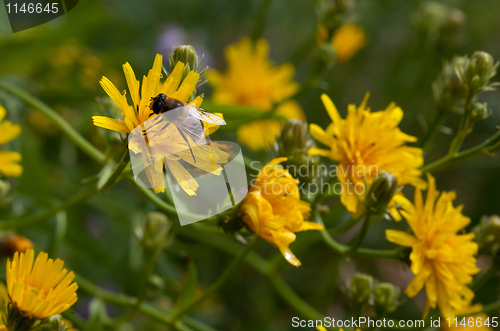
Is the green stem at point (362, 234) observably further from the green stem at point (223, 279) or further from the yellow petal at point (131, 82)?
the yellow petal at point (131, 82)

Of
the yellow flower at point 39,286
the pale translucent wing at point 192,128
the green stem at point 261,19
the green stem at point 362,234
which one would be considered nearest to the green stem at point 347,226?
the green stem at point 362,234

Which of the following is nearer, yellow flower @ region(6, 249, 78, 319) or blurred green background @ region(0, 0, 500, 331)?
yellow flower @ region(6, 249, 78, 319)

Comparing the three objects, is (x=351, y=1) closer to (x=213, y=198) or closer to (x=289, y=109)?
(x=289, y=109)

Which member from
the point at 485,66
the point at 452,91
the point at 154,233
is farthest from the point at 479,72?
the point at 154,233

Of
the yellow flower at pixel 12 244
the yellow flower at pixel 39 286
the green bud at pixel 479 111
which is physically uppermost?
the green bud at pixel 479 111

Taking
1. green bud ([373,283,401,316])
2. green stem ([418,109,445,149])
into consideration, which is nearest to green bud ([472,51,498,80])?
green stem ([418,109,445,149])

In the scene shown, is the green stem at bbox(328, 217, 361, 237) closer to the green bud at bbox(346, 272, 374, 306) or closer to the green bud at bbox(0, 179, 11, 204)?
the green bud at bbox(346, 272, 374, 306)

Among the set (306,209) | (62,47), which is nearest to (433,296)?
(306,209)
